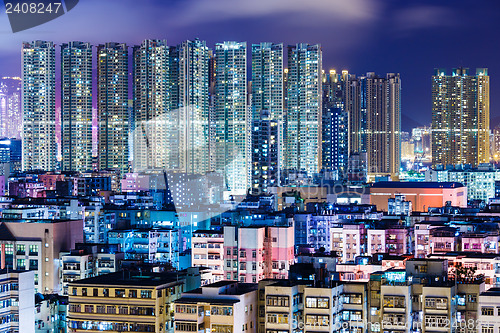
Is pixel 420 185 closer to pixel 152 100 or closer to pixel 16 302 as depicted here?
pixel 152 100

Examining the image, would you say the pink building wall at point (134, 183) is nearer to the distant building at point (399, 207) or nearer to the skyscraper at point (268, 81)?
the skyscraper at point (268, 81)

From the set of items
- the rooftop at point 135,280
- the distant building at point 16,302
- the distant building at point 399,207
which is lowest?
the distant building at point 16,302

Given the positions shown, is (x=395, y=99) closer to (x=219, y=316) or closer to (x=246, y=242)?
(x=246, y=242)

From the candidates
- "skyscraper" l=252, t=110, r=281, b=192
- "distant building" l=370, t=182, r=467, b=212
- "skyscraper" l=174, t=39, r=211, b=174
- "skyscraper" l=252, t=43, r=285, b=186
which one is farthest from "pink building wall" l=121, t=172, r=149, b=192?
"distant building" l=370, t=182, r=467, b=212

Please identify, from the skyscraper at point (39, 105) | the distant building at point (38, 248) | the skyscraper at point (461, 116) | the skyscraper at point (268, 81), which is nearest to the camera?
the distant building at point (38, 248)

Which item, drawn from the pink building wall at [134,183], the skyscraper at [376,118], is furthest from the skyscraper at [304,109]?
the skyscraper at [376,118]

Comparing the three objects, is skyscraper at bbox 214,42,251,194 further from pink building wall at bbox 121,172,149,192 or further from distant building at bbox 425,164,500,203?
distant building at bbox 425,164,500,203

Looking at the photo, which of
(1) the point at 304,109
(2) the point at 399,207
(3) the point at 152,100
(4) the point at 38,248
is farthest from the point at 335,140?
(4) the point at 38,248
